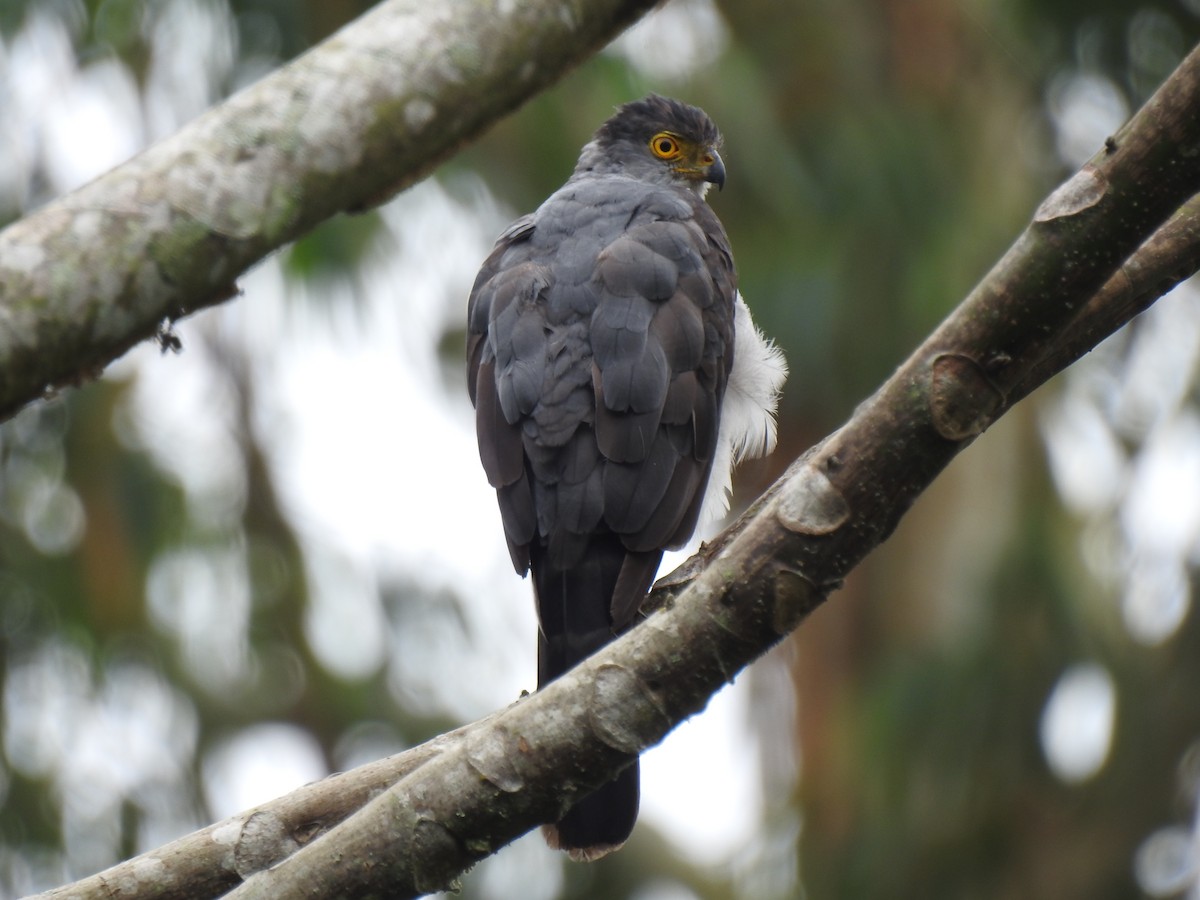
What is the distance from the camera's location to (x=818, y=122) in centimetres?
1355

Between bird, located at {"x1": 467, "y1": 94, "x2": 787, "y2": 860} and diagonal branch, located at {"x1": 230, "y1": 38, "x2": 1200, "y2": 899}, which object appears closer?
diagonal branch, located at {"x1": 230, "y1": 38, "x2": 1200, "y2": 899}

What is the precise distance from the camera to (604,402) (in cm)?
484

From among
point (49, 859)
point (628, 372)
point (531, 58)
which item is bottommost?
point (628, 372)

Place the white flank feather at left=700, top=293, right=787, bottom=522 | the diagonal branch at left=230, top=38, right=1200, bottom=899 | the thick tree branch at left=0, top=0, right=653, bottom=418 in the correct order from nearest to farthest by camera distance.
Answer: the diagonal branch at left=230, top=38, right=1200, bottom=899
the thick tree branch at left=0, top=0, right=653, bottom=418
the white flank feather at left=700, top=293, right=787, bottom=522

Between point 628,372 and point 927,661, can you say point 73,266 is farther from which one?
point 927,661

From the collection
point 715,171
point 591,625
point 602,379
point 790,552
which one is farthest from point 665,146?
point 790,552

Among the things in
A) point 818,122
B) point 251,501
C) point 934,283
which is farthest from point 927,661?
point 251,501

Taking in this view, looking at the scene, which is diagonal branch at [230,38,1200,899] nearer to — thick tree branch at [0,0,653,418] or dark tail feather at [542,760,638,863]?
dark tail feather at [542,760,638,863]

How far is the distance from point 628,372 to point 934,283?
A: 25.3 feet

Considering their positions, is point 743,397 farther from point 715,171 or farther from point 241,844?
point 241,844

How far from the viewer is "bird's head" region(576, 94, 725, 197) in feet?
21.8

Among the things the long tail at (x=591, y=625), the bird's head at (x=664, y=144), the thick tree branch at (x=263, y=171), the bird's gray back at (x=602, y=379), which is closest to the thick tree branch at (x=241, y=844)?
the long tail at (x=591, y=625)

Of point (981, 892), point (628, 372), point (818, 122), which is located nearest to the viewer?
point (628, 372)

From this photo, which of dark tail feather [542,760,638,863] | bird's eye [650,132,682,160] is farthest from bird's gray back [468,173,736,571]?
bird's eye [650,132,682,160]
